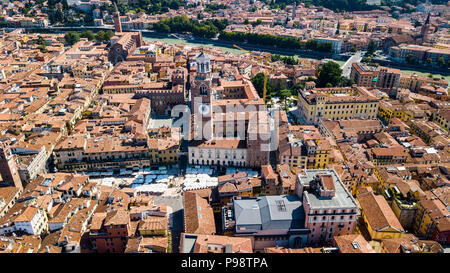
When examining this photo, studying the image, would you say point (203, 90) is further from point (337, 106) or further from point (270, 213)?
point (337, 106)

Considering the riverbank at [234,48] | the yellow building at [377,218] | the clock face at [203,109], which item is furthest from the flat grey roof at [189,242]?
the riverbank at [234,48]

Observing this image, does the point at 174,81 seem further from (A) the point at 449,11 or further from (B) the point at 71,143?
(A) the point at 449,11

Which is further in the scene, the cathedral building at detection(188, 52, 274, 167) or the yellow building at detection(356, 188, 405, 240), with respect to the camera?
the cathedral building at detection(188, 52, 274, 167)

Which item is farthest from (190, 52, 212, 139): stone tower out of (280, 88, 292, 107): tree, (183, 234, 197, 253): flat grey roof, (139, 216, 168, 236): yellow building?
(280, 88, 292, 107): tree

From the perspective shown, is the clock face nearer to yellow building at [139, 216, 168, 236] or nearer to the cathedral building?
the cathedral building

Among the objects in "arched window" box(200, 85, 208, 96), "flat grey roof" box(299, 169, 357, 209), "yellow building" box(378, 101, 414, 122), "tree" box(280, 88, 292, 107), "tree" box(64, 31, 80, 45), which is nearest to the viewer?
"flat grey roof" box(299, 169, 357, 209)

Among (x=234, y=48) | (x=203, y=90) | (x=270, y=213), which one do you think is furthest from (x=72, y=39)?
(x=270, y=213)
